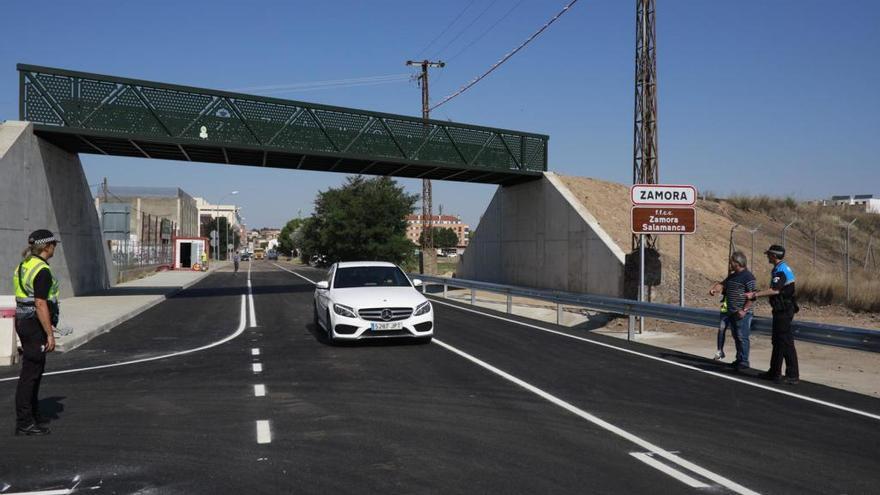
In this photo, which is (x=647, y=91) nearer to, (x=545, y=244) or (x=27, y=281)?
(x=545, y=244)

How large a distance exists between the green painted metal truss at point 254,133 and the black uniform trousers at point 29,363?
688 inches

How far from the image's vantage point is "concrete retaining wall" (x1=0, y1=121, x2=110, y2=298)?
19875 mm

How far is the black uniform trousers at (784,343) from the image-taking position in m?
9.48

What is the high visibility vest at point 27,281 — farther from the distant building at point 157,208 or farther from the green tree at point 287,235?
the green tree at point 287,235

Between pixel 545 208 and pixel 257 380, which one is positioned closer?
pixel 257 380

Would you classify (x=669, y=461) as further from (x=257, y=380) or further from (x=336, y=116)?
(x=336, y=116)

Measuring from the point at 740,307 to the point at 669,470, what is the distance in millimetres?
5883

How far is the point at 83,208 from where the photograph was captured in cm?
2636

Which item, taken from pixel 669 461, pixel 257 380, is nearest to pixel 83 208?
pixel 257 380

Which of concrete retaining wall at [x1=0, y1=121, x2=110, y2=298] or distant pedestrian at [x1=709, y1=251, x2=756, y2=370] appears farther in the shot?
concrete retaining wall at [x1=0, y1=121, x2=110, y2=298]

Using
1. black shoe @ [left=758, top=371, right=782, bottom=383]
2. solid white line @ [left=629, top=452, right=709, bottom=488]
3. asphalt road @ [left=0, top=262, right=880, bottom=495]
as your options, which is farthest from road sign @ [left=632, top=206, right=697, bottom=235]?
solid white line @ [left=629, top=452, right=709, bottom=488]

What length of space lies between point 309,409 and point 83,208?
22.5 meters

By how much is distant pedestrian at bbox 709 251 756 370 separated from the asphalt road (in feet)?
1.39

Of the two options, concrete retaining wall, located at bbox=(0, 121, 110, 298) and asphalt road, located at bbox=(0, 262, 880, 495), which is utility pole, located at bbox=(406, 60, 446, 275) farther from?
asphalt road, located at bbox=(0, 262, 880, 495)
